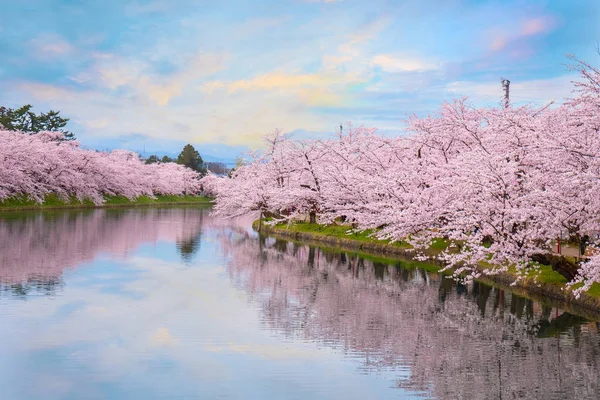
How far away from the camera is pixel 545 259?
61.3ft

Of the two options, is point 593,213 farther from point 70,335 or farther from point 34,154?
point 34,154

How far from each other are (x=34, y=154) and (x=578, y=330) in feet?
179

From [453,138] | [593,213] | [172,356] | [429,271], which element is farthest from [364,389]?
[453,138]

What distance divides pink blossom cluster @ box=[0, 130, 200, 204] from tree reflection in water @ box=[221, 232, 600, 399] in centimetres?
3971

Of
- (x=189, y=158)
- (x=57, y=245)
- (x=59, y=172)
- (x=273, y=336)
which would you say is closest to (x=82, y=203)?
(x=59, y=172)

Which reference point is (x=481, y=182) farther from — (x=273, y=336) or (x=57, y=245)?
(x=57, y=245)

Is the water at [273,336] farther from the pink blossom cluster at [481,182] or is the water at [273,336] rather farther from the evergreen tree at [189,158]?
the evergreen tree at [189,158]

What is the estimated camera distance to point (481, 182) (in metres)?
18.6

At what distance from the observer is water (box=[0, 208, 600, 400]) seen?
382 inches

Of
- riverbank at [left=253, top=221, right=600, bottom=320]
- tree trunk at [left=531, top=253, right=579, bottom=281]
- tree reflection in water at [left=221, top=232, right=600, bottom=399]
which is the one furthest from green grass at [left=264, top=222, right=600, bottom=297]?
tree reflection in water at [left=221, top=232, right=600, bottom=399]

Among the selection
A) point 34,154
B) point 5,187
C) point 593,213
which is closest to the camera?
point 593,213

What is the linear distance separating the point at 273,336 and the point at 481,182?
878 cm

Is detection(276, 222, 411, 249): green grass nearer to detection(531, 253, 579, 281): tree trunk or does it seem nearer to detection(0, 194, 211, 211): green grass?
detection(531, 253, 579, 281): tree trunk

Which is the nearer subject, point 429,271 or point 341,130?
point 429,271
